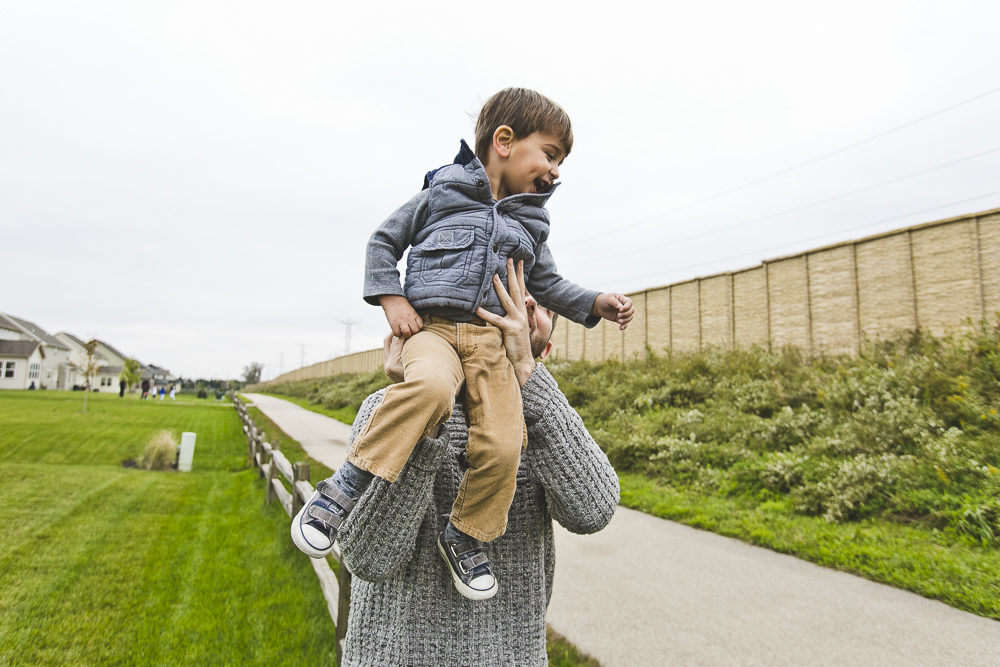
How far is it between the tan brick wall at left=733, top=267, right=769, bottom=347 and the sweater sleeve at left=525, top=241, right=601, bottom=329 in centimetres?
1207

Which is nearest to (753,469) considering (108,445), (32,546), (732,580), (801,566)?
(801,566)

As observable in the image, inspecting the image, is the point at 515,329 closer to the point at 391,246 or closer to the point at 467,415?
the point at 467,415

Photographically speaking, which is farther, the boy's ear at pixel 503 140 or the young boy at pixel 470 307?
the boy's ear at pixel 503 140

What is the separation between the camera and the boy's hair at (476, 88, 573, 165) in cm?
174

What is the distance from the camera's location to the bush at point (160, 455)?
13.7 meters

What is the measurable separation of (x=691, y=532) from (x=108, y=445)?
16324 millimetres

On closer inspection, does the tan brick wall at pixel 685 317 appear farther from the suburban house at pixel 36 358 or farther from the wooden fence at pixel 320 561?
the suburban house at pixel 36 358

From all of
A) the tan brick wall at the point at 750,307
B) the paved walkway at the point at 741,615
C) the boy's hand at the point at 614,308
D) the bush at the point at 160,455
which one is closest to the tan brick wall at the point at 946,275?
the tan brick wall at the point at 750,307

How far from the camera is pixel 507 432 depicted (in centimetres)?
137

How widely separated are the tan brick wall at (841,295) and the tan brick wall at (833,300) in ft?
0.06

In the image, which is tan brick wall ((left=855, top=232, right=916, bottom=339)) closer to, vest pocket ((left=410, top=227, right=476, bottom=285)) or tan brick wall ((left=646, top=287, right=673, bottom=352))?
tan brick wall ((left=646, top=287, right=673, bottom=352))

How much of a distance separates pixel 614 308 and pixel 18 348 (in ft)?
178

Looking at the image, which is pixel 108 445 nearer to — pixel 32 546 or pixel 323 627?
pixel 32 546

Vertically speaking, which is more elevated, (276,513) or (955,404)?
(955,404)
